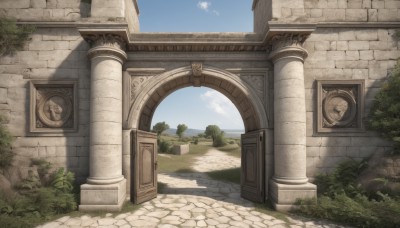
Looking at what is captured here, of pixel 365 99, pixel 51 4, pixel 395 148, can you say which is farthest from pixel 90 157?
pixel 395 148

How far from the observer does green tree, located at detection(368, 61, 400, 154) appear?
541 centimetres

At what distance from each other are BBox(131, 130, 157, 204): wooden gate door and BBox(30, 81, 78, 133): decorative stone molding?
1771 mm

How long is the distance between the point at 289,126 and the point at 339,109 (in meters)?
1.74

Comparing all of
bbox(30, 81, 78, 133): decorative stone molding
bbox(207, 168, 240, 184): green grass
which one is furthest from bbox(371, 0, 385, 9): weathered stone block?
bbox(30, 81, 78, 133): decorative stone molding

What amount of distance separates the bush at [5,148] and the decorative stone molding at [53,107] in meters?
0.54

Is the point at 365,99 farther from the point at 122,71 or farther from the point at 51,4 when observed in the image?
→ the point at 51,4

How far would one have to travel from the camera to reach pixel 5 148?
548 cm

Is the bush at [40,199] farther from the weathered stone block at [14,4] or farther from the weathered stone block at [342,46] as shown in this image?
the weathered stone block at [342,46]

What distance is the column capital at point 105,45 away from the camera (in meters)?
5.39

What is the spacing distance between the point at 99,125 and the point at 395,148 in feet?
25.8

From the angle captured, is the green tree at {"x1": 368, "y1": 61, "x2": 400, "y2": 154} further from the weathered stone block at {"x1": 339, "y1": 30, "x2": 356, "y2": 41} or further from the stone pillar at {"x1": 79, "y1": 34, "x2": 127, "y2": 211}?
the stone pillar at {"x1": 79, "y1": 34, "x2": 127, "y2": 211}

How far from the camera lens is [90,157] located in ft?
17.7

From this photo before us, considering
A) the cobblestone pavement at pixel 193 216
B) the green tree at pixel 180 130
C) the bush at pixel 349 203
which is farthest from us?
the green tree at pixel 180 130

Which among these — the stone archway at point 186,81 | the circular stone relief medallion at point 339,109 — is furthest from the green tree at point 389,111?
the stone archway at point 186,81
